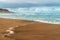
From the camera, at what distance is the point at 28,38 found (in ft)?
26.1

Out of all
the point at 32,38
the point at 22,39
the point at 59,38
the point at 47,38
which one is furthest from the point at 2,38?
the point at 59,38

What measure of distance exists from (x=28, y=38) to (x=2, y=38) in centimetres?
121

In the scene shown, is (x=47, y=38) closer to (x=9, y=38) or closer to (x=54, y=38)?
(x=54, y=38)

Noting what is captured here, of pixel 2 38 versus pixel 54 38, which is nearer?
pixel 2 38

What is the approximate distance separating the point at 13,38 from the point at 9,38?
21 centimetres

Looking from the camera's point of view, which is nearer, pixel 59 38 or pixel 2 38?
pixel 2 38

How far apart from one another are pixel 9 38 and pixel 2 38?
0.32 metres

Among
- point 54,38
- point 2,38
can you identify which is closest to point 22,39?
point 2,38

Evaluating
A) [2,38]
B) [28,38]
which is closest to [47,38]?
[28,38]

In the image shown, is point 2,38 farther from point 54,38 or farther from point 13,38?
point 54,38

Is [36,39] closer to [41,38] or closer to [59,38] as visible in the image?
[41,38]

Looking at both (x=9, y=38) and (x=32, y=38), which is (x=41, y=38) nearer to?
(x=32, y=38)

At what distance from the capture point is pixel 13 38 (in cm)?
780

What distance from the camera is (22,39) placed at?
7707 mm
